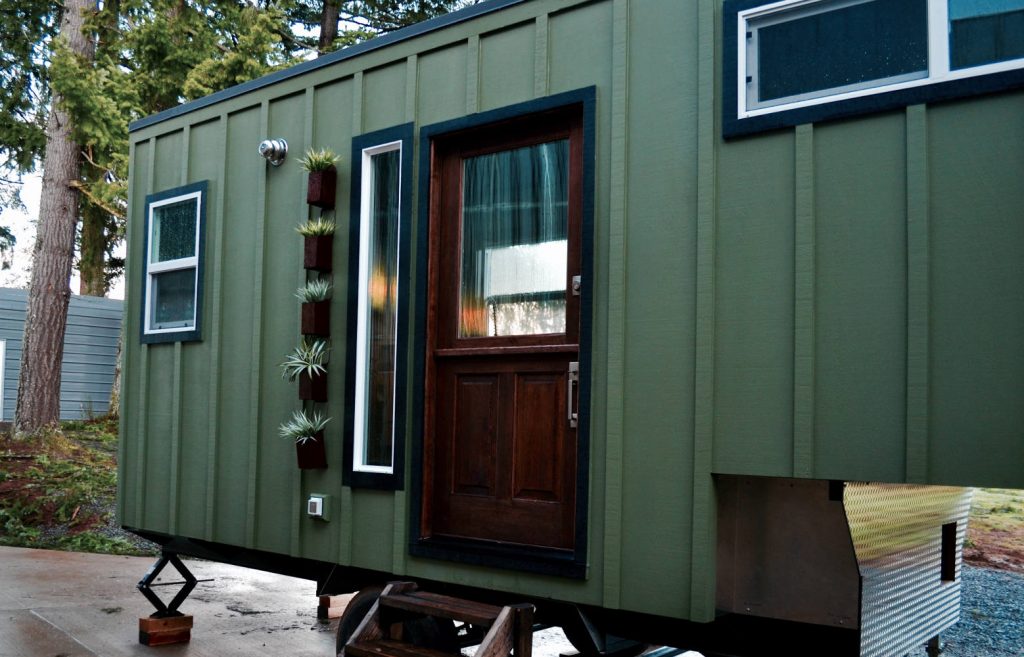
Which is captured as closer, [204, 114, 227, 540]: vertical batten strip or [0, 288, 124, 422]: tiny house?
[204, 114, 227, 540]: vertical batten strip

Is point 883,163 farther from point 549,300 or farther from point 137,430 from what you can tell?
point 137,430

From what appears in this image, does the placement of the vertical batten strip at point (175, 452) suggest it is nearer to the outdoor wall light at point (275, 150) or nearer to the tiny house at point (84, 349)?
the outdoor wall light at point (275, 150)

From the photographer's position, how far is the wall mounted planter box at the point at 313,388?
4062mm

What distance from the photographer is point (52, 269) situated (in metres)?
11.2

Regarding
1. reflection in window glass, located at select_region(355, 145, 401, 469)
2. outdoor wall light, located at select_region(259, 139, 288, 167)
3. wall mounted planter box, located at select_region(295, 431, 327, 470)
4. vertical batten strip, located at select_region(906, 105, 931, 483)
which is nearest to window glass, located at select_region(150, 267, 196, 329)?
outdoor wall light, located at select_region(259, 139, 288, 167)

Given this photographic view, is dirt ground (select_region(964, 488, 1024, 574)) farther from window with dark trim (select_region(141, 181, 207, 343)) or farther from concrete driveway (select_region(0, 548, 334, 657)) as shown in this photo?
window with dark trim (select_region(141, 181, 207, 343))

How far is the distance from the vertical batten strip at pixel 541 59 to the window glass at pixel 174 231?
7.25ft

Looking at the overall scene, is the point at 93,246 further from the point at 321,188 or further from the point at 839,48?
the point at 839,48

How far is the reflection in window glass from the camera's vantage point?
12.8ft

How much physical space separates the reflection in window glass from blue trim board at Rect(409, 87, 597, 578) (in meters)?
0.20

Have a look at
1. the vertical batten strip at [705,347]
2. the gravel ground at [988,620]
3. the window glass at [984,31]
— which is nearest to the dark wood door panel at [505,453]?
the vertical batten strip at [705,347]

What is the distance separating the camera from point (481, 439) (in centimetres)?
359

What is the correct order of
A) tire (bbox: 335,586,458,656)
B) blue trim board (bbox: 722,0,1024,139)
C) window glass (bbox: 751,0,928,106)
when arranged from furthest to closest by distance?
tire (bbox: 335,586,458,656) < window glass (bbox: 751,0,928,106) < blue trim board (bbox: 722,0,1024,139)

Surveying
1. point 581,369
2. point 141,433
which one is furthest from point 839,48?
point 141,433
